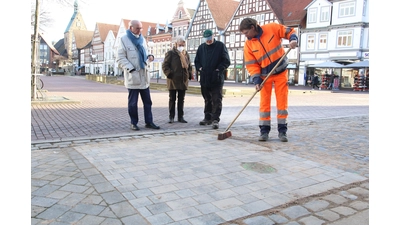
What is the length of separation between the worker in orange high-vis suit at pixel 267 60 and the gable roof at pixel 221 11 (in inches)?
1870

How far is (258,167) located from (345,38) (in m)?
36.0

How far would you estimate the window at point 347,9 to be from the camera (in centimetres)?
3517

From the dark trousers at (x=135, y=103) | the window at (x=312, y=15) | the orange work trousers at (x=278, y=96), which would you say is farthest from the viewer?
the window at (x=312, y=15)

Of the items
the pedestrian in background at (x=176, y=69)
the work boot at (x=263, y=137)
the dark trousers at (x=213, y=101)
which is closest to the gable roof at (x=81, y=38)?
the pedestrian in background at (x=176, y=69)

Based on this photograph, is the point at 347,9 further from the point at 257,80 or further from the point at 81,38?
the point at 81,38

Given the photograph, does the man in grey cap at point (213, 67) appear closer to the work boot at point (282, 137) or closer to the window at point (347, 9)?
the work boot at point (282, 137)

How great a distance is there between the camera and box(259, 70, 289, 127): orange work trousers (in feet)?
17.6

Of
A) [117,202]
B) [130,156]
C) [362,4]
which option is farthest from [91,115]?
[362,4]

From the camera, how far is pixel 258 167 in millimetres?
3979

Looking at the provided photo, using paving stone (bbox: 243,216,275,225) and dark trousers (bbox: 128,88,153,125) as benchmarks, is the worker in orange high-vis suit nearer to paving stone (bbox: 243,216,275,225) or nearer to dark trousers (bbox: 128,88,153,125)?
dark trousers (bbox: 128,88,153,125)

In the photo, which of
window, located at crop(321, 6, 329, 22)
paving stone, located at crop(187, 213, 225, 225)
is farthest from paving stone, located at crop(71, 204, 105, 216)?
window, located at crop(321, 6, 329, 22)
